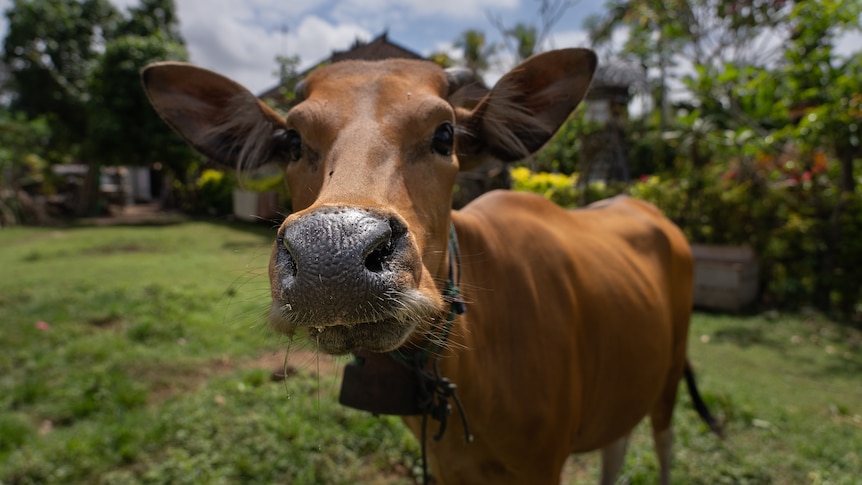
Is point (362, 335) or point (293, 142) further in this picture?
point (293, 142)

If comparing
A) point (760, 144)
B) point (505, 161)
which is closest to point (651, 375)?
point (505, 161)

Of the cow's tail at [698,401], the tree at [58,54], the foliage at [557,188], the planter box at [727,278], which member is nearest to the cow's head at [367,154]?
the cow's tail at [698,401]

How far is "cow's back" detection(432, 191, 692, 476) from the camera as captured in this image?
2066mm

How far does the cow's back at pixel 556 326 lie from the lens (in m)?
2.07

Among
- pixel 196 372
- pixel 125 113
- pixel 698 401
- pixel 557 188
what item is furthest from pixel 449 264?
pixel 125 113

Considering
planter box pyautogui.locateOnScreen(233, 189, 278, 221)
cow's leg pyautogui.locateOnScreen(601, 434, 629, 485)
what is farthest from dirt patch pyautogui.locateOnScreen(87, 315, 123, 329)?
planter box pyautogui.locateOnScreen(233, 189, 278, 221)

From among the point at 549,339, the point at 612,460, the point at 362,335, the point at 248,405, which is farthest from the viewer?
the point at 248,405

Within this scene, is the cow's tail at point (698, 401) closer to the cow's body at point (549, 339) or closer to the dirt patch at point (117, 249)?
the cow's body at point (549, 339)

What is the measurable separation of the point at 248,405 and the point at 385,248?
Result: 349 centimetres

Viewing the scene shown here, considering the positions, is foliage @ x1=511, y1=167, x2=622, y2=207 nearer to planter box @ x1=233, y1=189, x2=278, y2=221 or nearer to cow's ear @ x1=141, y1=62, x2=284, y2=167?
cow's ear @ x1=141, y1=62, x2=284, y2=167

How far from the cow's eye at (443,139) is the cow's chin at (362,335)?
72 centimetres

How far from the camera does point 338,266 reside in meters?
1.16

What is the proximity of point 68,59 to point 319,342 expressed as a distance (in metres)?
28.7

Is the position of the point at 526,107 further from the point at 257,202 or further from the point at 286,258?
the point at 257,202
